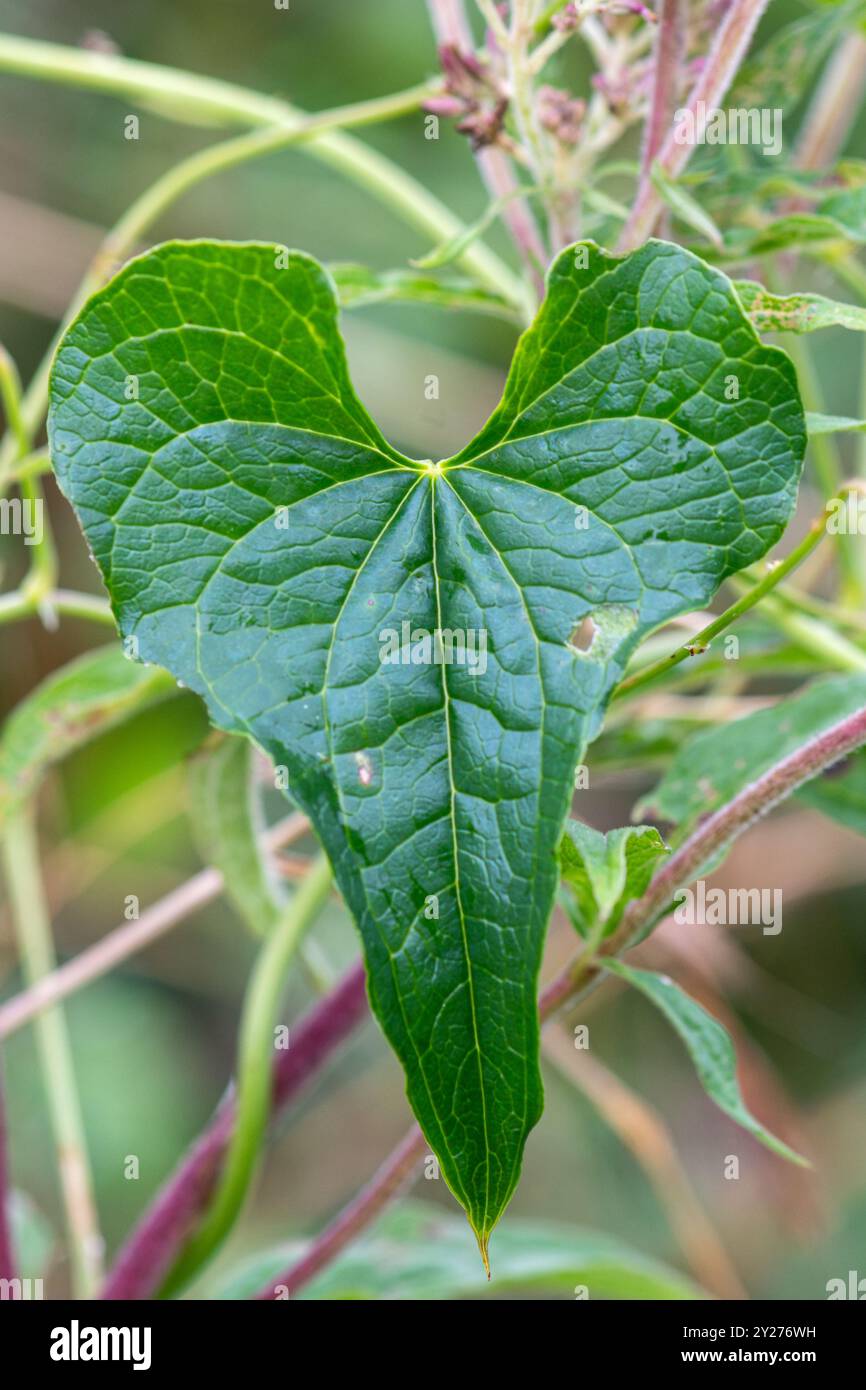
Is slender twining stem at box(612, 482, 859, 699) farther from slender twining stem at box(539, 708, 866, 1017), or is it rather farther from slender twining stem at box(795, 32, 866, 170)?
slender twining stem at box(795, 32, 866, 170)

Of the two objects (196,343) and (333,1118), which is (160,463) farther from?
(333,1118)

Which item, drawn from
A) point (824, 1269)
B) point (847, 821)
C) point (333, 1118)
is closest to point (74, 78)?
point (847, 821)

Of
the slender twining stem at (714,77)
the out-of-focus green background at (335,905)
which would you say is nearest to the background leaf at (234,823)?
the slender twining stem at (714,77)

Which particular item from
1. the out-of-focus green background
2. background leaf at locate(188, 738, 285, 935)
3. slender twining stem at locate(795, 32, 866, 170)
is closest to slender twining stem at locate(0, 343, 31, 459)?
background leaf at locate(188, 738, 285, 935)

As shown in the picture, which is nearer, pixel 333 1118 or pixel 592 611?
pixel 592 611

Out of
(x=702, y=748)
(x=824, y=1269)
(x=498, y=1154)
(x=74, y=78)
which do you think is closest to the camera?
(x=498, y=1154)

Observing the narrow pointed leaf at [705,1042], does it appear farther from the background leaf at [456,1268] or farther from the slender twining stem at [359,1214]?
the background leaf at [456,1268]

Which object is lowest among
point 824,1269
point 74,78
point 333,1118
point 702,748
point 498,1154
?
point 824,1269
